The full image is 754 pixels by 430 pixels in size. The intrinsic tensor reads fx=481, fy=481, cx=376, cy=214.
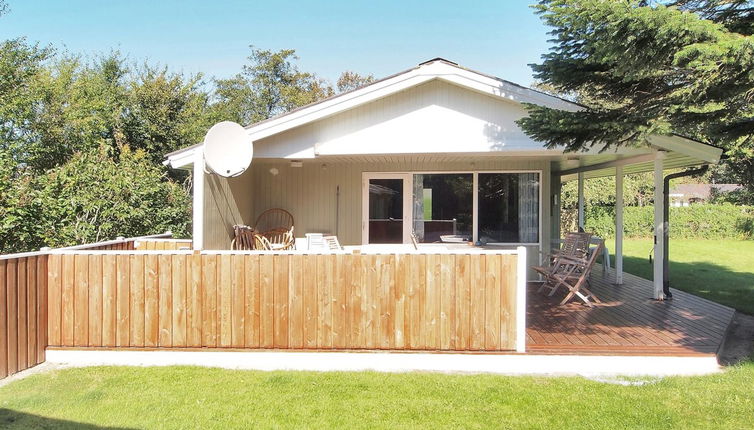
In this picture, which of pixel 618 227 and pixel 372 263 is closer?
pixel 372 263

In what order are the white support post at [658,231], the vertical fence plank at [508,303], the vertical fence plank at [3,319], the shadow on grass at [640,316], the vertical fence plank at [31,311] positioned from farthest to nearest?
the white support post at [658,231] < the shadow on grass at [640,316] < the vertical fence plank at [508,303] < the vertical fence plank at [31,311] < the vertical fence plank at [3,319]

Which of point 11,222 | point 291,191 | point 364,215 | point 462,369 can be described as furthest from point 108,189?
point 462,369

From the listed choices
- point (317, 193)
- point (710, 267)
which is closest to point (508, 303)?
point (317, 193)

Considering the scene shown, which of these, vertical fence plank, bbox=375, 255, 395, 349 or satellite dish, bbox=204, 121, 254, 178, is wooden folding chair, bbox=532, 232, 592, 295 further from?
satellite dish, bbox=204, 121, 254, 178

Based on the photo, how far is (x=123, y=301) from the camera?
4891 millimetres

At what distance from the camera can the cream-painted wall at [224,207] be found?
625 centimetres

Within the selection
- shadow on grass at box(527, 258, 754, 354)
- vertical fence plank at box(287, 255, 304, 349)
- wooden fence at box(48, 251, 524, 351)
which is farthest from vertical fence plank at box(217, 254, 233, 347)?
shadow on grass at box(527, 258, 754, 354)

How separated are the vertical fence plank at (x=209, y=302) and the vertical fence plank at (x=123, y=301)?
2.51 feet

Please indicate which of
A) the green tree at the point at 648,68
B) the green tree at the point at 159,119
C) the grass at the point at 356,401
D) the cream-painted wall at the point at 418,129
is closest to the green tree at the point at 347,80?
the green tree at the point at 159,119

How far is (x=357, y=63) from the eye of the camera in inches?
1198

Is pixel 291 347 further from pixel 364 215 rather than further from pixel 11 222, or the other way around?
pixel 364 215

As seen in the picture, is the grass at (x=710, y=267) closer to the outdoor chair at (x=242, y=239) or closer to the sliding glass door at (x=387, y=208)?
the sliding glass door at (x=387, y=208)

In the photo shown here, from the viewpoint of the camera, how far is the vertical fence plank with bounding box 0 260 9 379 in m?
4.31

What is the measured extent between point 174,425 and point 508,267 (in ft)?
10.6
